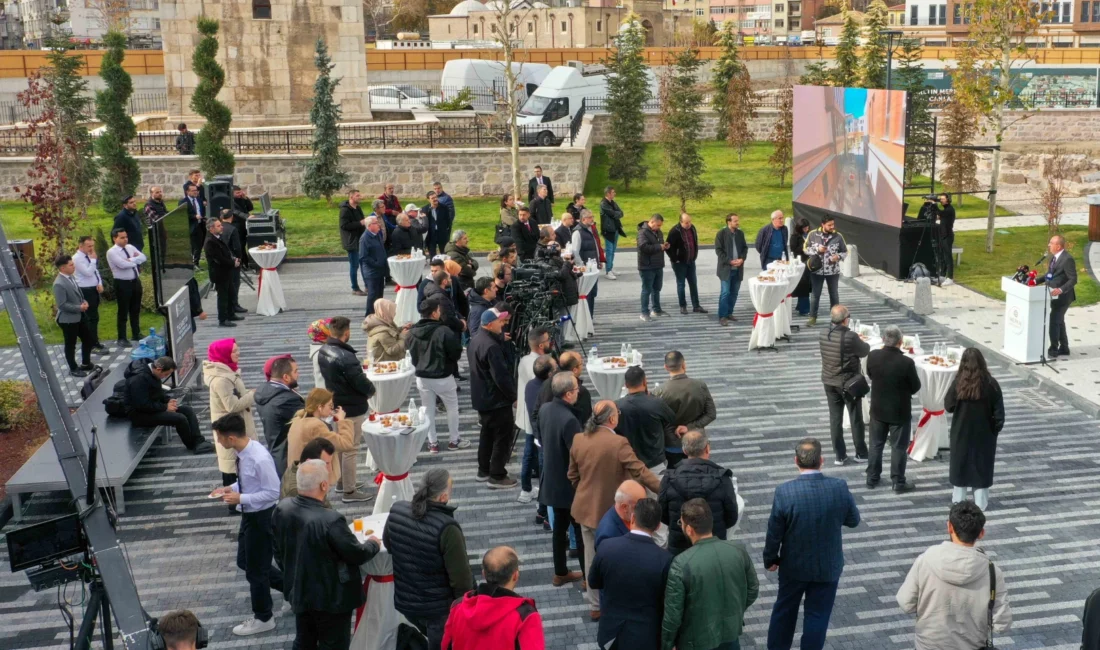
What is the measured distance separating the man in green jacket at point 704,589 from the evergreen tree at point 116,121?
1726cm

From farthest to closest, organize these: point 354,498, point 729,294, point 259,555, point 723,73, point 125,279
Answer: point 723,73
point 729,294
point 125,279
point 354,498
point 259,555

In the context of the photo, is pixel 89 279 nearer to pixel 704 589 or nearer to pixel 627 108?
pixel 704 589

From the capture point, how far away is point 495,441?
952cm

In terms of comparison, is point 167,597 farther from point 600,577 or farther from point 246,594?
point 600,577

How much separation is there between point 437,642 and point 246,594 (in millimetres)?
2419

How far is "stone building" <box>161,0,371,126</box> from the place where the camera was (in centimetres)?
3016

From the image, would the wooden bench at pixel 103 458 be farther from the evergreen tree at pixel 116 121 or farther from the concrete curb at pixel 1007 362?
the evergreen tree at pixel 116 121

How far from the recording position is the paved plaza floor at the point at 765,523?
729cm

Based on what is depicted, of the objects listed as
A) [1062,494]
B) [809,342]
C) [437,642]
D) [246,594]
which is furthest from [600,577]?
[809,342]

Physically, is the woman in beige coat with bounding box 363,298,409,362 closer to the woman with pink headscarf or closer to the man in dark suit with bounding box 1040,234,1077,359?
the woman with pink headscarf

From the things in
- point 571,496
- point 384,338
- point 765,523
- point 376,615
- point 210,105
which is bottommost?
point 765,523

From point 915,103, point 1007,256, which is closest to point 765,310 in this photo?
point 1007,256

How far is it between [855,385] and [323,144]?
18.2 m

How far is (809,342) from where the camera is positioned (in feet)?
46.6
